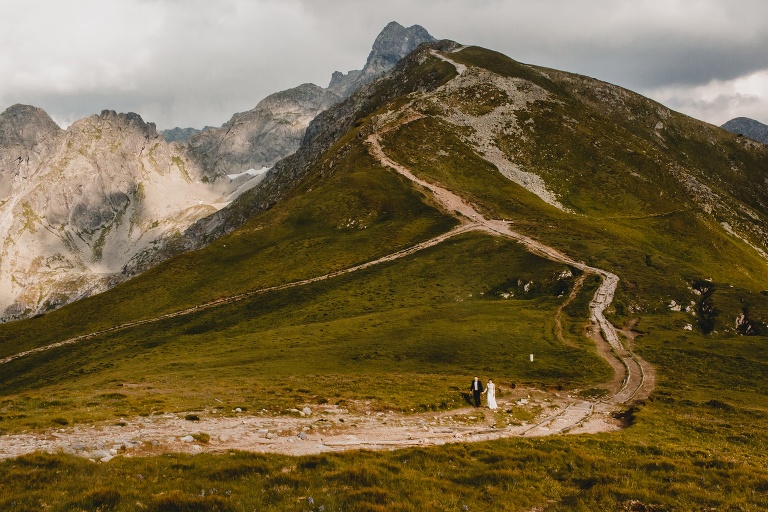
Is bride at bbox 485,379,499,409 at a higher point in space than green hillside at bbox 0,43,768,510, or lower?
lower

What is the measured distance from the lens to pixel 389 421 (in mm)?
29109

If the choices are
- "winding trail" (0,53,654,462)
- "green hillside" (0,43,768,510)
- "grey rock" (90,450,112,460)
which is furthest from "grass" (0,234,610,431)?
"grey rock" (90,450,112,460)

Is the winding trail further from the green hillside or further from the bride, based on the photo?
the green hillside

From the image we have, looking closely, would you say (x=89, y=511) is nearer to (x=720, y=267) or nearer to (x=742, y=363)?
(x=742, y=363)

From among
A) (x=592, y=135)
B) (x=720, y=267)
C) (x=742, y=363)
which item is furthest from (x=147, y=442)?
(x=592, y=135)

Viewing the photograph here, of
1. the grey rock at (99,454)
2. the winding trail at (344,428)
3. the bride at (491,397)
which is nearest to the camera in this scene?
the grey rock at (99,454)

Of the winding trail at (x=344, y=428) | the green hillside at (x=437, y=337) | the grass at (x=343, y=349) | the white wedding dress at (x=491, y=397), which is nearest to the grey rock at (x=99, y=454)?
the winding trail at (x=344, y=428)

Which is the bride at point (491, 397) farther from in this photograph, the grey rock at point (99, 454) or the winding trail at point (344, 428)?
the grey rock at point (99, 454)

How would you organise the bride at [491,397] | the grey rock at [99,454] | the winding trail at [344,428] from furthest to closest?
the bride at [491,397] < the winding trail at [344,428] < the grey rock at [99,454]

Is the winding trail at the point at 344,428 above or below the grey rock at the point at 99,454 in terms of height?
below

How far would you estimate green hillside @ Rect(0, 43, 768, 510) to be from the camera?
1571 cm

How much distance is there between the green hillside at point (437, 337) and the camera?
1571cm

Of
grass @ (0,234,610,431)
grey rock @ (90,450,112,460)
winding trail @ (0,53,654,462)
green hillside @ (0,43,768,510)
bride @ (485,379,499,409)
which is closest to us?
green hillside @ (0,43,768,510)

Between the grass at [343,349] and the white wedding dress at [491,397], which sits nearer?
the white wedding dress at [491,397]
